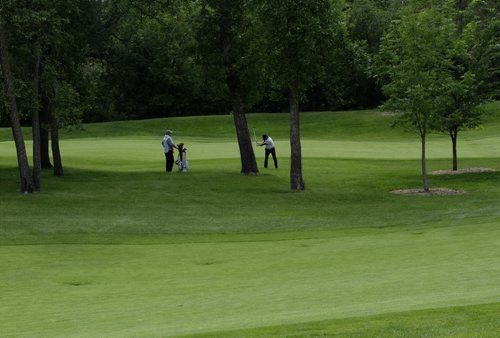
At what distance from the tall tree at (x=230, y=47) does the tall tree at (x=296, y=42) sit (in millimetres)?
3116

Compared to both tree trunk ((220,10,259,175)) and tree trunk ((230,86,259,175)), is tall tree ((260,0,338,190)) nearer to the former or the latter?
tree trunk ((220,10,259,175))

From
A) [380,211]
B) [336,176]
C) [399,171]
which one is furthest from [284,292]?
[399,171]

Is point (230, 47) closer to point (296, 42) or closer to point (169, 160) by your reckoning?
point (296, 42)

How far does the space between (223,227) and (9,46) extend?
13964mm

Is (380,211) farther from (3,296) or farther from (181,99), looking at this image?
(181,99)

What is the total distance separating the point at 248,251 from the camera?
2080 cm

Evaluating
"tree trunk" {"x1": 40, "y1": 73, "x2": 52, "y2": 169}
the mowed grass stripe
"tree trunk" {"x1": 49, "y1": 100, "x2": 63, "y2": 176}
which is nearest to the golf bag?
"tree trunk" {"x1": 49, "y1": 100, "x2": 63, "y2": 176}

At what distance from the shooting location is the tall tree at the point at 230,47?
3831cm

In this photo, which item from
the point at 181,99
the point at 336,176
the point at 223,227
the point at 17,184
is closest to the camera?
the point at 223,227

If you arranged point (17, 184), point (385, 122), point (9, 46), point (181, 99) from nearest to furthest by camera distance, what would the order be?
point (9, 46)
point (17, 184)
point (385, 122)
point (181, 99)

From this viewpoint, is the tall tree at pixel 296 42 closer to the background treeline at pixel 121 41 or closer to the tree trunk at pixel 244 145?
the background treeline at pixel 121 41

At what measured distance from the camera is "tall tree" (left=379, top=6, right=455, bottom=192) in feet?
113

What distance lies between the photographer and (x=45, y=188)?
35438mm

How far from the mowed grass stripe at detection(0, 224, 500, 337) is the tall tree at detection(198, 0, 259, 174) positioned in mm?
17700
